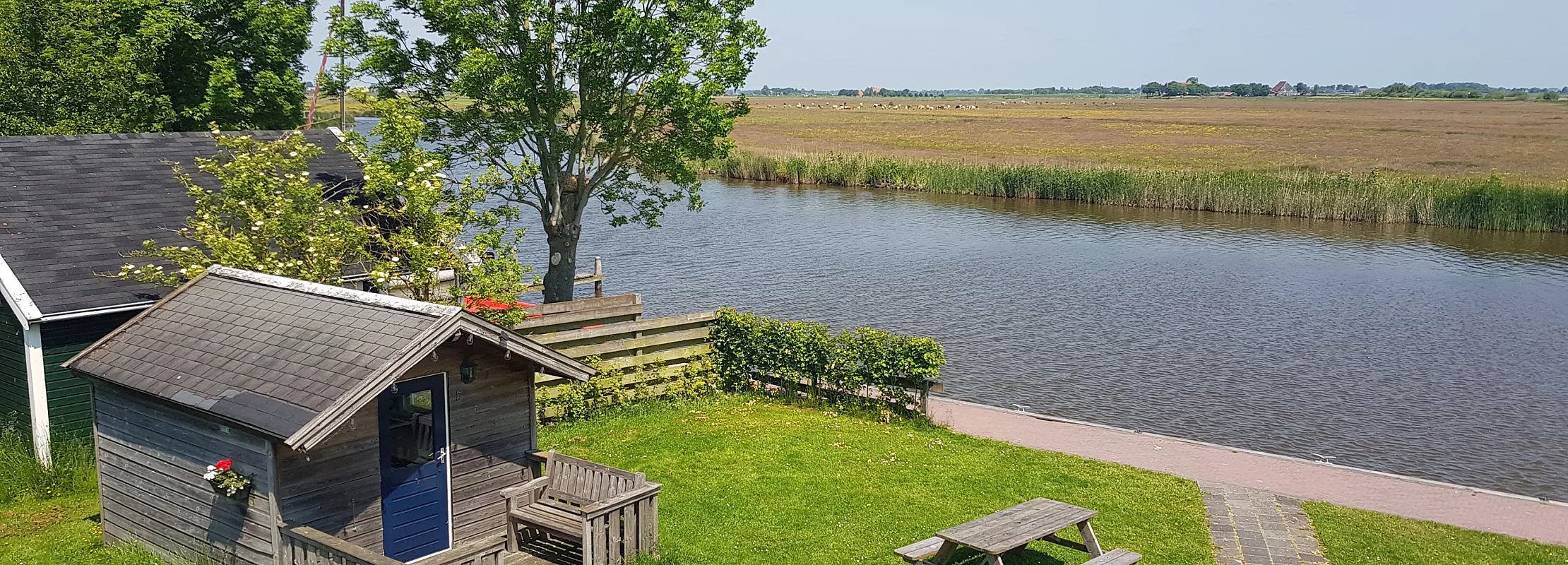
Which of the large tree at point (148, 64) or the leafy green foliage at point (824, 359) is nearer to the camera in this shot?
the leafy green foliage at point (824, 359)

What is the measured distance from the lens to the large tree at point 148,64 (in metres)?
25.0

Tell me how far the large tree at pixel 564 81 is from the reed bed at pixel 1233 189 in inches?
1449

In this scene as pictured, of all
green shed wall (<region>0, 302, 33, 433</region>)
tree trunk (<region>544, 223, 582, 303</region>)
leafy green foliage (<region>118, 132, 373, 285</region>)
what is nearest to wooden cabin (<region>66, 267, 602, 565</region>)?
leafy green foliage (<region>118, 132, 373, 285</region>)

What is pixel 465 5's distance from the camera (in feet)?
66.6

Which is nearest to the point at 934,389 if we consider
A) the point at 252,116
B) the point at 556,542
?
the point at 556,542

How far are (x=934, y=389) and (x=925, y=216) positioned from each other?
115ft

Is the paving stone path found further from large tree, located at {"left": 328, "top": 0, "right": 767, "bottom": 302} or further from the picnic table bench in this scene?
large tree, located at {"left": 328, "top": 0, "right": 767, "bottom": 302}

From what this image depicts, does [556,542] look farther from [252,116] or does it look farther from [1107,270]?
[1107,270]

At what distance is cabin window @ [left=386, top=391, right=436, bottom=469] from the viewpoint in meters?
10.9

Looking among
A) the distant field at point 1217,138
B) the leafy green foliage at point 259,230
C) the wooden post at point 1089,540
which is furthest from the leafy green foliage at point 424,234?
the distant field at point 1217,138

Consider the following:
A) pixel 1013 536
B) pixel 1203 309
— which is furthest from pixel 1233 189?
pixel 1013 536

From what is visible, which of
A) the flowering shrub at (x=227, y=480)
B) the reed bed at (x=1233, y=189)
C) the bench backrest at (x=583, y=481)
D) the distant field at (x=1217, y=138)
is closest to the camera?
the flowering shrub at (x=227, y=480)

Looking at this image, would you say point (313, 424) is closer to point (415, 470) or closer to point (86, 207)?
point (415, 470)

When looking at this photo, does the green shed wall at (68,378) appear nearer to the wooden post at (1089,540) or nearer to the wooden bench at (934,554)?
the wooden bench at (934,554)
